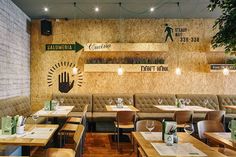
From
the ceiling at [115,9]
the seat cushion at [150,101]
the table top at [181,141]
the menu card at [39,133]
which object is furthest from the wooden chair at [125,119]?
the ceiling at [115,9]

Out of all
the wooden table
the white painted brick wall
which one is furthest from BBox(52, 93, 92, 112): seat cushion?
the wooden table

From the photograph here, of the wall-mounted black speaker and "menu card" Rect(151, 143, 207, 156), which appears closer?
"menu card" Rect(151, 143, 207, 156)

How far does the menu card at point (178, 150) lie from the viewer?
2238 mm

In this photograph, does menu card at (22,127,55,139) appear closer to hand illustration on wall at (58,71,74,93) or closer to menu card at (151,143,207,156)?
menu card at (151,143,207,156)

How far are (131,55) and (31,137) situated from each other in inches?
198

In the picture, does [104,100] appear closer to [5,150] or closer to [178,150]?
[5,150]

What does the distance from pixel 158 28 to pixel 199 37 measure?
1.24 m

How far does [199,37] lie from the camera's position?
7.59m

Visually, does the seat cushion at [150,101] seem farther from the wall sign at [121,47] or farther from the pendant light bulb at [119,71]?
the wall sign at [121,47]

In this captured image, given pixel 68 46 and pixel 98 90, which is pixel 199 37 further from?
pixel 68 46

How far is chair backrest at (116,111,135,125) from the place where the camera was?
209 inches

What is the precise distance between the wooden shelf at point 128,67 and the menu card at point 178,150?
194 inches

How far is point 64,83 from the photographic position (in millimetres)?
7500

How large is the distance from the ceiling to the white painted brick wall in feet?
1.13
